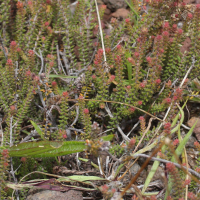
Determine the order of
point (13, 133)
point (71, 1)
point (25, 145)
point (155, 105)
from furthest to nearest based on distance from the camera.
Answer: point (71, 1) → point (155, 105) → point (13, 133) → point (25, 145)

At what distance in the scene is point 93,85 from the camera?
2.58m

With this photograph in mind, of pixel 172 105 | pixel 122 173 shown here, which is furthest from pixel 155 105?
pixel 122 173

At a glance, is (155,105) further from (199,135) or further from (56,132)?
(56,132)

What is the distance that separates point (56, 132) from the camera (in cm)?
230

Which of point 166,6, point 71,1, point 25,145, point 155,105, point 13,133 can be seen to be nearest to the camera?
point 25,145

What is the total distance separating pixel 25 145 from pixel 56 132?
34 centimetres

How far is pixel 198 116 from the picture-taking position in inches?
104

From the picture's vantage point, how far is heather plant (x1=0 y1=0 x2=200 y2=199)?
2.10m

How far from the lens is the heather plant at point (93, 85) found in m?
2.10

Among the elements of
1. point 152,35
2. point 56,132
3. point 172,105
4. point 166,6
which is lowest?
point 56,132

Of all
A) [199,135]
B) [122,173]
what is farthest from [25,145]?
[199,135]

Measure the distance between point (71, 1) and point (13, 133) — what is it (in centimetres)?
217

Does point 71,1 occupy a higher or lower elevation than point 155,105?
higher

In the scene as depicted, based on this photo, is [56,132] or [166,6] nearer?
[56,132]
